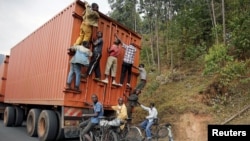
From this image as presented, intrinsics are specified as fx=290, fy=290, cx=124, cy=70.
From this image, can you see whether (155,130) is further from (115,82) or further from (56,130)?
(56,130)

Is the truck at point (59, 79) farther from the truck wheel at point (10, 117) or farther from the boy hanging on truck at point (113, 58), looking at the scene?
the truck wheel at point (10, 117)

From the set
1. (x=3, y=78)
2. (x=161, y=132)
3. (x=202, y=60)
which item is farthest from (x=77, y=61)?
(x=3, y=78)

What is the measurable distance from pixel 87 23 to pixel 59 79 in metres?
1.79

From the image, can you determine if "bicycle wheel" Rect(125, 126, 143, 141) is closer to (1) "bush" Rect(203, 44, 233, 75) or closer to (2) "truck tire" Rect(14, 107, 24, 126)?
(1) "bush" Rect(203, 44, 233, 75)

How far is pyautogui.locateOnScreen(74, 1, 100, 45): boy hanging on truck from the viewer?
7926 mm

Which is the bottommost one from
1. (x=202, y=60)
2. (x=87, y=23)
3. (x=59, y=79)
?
(x=59, y=79)

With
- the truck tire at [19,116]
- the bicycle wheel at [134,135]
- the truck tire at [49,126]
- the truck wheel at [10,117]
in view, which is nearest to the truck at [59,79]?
the truck tire at [49,126]

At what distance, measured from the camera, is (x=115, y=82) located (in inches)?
364

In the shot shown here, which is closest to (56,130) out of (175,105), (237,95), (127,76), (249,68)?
(127,76)

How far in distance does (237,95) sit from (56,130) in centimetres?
673

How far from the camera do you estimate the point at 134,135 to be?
8586 mm

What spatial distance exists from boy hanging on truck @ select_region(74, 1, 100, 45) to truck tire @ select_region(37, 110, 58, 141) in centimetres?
237

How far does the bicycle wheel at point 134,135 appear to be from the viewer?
8484 millimetres

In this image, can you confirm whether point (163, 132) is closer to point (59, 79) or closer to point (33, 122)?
point (59, 79)
